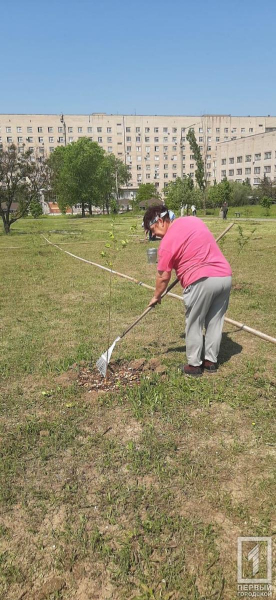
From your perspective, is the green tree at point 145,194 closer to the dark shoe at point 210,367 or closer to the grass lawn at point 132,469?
the grass lawn at point 132,469

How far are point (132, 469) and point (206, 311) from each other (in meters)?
1.66

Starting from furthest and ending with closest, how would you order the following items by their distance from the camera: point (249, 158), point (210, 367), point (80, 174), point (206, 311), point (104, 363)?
point (249, 158) → point (80, 174) → point (210, 367) → point (104, 363) → point (206, 311)

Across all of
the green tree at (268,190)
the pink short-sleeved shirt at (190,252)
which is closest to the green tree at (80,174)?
the green tree at (268,190)

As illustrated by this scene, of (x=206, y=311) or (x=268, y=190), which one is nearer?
(x=206, y=311)

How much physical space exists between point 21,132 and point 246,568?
326 ft

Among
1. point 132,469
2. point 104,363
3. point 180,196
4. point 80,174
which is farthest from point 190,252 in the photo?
point 80,174

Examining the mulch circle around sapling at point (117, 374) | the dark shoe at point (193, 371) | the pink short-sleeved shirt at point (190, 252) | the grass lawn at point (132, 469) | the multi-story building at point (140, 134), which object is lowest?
the grass lawn at point (132, 469)

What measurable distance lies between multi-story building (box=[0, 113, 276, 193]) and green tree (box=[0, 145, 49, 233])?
→ 226 feet

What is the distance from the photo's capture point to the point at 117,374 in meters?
4.10

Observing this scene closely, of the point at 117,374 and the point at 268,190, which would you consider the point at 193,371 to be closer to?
the point at 117,374

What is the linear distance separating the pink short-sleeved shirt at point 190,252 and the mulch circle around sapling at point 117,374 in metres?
1.03

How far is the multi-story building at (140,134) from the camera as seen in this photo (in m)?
89.9

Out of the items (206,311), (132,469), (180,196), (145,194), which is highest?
(145,194)

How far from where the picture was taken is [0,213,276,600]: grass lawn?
2.03m
